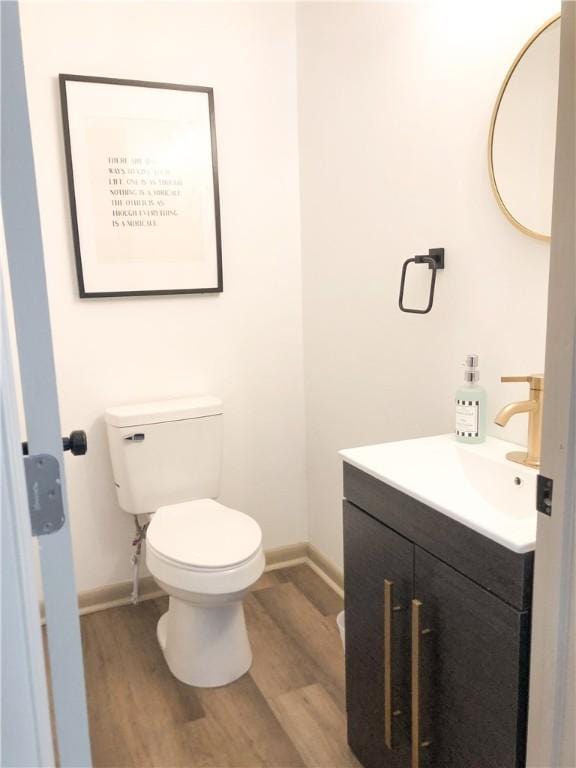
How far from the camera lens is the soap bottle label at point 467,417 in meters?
1.49

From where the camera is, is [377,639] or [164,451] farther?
[164,451]

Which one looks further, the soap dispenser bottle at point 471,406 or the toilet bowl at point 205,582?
the toilet bowl at point 205,582

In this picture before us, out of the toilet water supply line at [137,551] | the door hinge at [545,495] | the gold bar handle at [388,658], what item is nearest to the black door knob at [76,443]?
the door hinge at [545,495]

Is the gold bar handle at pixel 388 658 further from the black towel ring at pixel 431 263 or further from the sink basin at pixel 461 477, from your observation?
the black towel ring at pixel 431 263

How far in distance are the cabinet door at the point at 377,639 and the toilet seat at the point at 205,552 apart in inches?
15.4

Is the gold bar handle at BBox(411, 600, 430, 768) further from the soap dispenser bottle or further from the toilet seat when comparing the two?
the toilet seat

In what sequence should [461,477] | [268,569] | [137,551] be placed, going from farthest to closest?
[268,569] → [137,551] → [461,477]

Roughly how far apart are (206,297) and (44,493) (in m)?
1.73

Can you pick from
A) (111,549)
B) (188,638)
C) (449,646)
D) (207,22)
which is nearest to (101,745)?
(188,638)

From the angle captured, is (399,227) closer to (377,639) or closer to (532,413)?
(532,413)

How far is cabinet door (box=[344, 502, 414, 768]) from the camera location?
128 cm

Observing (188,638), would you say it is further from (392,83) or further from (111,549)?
(392,83)

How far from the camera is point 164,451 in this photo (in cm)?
216

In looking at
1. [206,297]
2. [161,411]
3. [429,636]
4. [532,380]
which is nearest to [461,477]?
[532,380]
